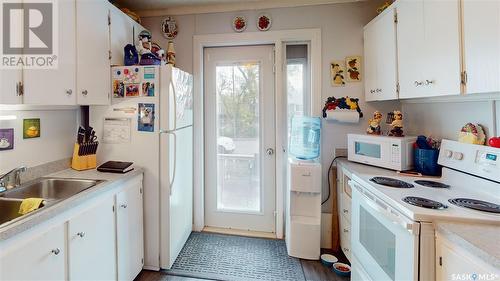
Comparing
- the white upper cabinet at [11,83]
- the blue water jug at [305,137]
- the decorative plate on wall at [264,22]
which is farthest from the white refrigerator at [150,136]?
the blue water jug at [305,137]

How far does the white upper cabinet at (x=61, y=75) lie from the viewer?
1432 millimetres

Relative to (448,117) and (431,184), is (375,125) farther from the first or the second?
(431,184)

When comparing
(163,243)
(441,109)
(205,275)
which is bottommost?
(205,275)

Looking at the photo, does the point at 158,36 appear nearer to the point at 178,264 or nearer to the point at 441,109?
the point at 178,264

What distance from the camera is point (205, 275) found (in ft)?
6.87

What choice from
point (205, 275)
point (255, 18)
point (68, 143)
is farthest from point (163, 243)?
point (255, 18)

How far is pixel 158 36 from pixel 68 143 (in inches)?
57.2

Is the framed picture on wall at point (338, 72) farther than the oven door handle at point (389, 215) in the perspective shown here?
Yes

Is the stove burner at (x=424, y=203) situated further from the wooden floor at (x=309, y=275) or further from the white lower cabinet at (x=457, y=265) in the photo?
the wooden floor at (x=309, y=275)

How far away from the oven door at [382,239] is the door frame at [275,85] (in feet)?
3.31

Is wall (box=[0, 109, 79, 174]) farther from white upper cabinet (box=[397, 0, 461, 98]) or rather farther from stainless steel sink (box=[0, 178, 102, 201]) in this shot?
white upper cabinet (box=[397, 0, 461, 98])

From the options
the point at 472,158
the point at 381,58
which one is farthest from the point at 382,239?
the point at 381,58

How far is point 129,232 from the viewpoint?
1898 mm

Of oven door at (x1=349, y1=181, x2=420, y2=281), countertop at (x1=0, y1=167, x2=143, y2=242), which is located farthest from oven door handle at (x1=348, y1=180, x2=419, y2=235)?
countertop at (x1=0, y1=167, x2=143, y2=242)
